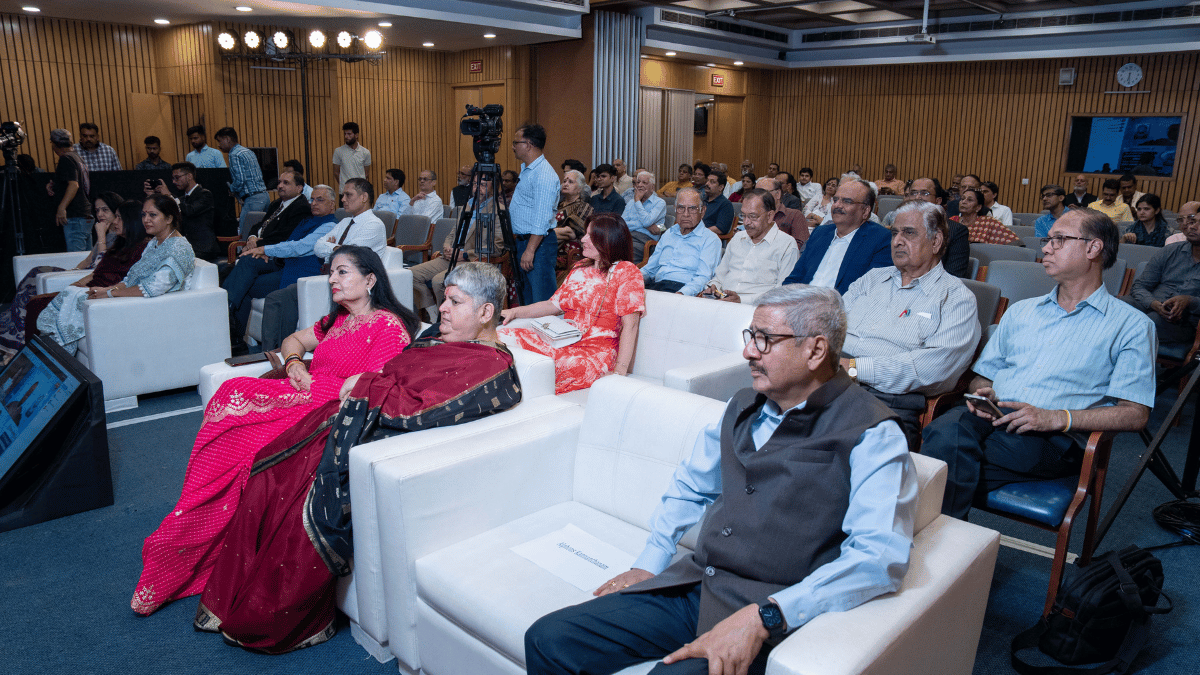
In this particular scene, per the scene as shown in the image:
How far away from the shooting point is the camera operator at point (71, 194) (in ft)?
24.1

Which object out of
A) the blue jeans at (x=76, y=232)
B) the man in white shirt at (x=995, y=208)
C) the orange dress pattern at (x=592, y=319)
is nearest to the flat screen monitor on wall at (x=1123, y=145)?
the man in white shirt at (x=995, y=208)

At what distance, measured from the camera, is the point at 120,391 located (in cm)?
445

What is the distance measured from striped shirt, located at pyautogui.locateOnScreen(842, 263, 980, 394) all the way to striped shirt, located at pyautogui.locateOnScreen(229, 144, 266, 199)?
23.8 ft

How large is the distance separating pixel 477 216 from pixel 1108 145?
10.7 m

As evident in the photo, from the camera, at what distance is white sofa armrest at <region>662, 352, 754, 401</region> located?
300 cm

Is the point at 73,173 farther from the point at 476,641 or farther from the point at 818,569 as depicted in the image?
the point at 818,569

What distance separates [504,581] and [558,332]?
5.51 feet

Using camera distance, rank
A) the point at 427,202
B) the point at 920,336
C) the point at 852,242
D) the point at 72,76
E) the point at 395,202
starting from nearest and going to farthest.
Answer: the point at 920,336 < the point at 852,242 < the point at 427,202 < the point at 395,202 < the point at 72,76

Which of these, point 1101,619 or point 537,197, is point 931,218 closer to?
point 1101,619

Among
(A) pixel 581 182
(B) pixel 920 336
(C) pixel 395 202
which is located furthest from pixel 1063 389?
(C) pixel 395 202

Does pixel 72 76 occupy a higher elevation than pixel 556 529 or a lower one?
higher

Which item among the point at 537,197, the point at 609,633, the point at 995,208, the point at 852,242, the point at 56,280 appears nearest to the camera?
the point at 609,633

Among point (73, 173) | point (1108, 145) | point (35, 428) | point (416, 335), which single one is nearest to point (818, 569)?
point (416, 335)

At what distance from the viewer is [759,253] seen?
4.88 metres
